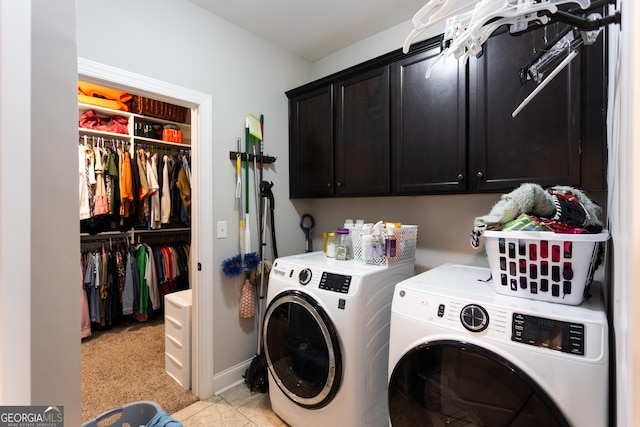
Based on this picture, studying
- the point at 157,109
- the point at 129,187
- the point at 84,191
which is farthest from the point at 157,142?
the point at 84,191

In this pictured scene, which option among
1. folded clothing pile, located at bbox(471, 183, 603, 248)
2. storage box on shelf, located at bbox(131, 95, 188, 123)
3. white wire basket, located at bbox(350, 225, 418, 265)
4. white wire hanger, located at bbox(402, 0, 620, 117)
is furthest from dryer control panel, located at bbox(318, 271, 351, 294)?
storage box on shelf, located at bbox(131, 95, 188, 123)

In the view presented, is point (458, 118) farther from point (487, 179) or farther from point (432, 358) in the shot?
point (432, 358)

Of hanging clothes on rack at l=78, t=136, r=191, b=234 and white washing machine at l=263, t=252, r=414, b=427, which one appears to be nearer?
white washing machine at l=263, t=252, r=414, b=427

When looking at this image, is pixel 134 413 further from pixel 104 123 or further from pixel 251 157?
pixel 104 123

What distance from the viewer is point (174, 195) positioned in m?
3.29

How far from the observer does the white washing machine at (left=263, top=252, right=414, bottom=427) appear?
144cm

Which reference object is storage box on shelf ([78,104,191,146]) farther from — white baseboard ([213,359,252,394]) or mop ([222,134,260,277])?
white baseboard ([213,359,252,394])

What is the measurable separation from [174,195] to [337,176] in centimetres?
208

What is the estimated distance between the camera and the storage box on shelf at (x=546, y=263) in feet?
3.33

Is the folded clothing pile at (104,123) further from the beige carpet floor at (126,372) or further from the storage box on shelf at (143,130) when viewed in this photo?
the beige carpet floor at (126,372)

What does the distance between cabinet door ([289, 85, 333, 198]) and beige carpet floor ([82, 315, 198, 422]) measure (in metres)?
1.73

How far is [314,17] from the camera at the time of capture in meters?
2.10

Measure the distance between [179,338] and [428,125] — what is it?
7.41ft
